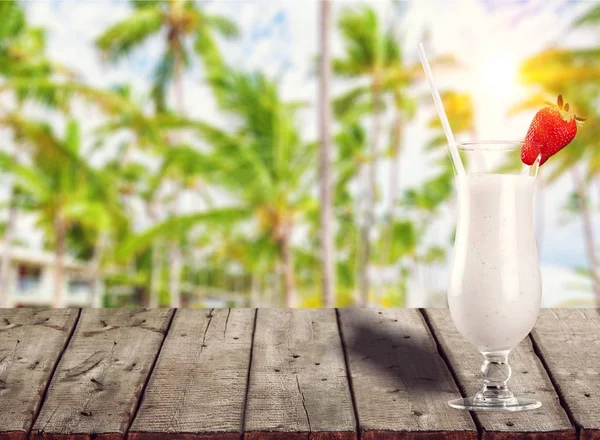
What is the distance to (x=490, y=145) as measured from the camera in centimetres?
130

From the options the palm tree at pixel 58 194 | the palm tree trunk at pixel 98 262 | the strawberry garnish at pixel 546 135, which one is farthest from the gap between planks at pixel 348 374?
the palm tree trunk at pixel 98 262

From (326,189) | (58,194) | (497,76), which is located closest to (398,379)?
(326,189)

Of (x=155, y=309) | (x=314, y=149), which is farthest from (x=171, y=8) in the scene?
(x=155, y=309)

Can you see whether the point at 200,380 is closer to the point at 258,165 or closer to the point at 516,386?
the point at 516,386

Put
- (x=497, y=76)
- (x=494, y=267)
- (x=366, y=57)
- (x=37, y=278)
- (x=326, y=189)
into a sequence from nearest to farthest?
(x=494, y=267) < (x=326, y=189) < (x=366, y=57) < (x=497, y=76) < (x=37, y=278)

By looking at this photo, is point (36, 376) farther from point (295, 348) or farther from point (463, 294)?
point (463, 294)

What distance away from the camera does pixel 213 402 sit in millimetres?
1333

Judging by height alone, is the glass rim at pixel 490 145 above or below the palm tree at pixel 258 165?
above

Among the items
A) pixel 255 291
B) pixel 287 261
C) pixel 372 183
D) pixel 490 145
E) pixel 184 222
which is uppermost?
pixel 490 145

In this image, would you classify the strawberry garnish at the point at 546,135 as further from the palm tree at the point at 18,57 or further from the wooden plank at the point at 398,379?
the palm tree at the point at 18,57

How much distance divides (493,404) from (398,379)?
183mm

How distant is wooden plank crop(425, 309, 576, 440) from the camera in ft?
4.04

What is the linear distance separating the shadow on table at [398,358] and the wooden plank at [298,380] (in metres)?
0.04

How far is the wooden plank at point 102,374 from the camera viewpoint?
4.12 feet
